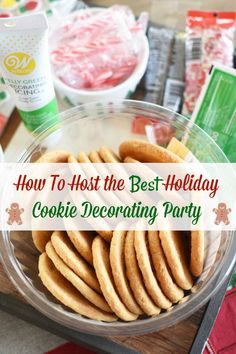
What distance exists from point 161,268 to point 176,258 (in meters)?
0.02

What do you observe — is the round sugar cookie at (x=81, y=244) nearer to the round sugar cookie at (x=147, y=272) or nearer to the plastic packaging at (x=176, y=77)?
the round sugar cookie at (x=147, y=272)

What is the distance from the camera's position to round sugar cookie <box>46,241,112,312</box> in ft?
1.86

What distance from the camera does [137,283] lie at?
0.56m

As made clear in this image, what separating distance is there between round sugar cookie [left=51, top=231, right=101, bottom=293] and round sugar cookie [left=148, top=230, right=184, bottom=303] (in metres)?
0.08

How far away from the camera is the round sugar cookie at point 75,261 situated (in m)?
0.57

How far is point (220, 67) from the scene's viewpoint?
0.75 meters

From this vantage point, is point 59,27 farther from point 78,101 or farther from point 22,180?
point 22,180

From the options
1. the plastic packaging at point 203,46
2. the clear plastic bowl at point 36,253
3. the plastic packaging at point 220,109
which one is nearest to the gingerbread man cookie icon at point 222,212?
the clear plastic bowl at point 36,253

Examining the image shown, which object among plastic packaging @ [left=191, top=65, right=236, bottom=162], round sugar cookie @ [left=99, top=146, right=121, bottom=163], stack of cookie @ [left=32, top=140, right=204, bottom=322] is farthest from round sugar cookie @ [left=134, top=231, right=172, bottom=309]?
plastic packaging @ [left=191, top=65, right=236, bottom=162]

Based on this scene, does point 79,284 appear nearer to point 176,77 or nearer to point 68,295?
point 68,295

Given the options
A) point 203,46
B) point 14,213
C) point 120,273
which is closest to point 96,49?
point 203,46

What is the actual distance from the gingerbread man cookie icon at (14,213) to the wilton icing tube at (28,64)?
0.16m

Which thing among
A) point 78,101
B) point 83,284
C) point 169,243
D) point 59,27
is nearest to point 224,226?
point 169,243

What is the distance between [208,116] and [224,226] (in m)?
0.22
